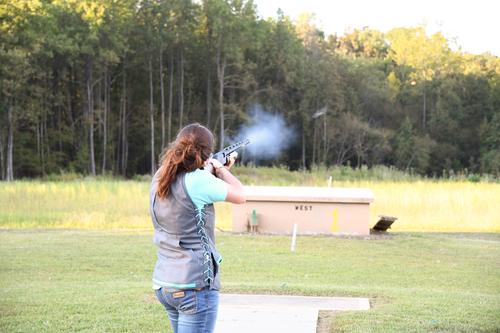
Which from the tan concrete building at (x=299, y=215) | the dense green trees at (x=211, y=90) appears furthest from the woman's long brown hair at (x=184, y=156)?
the dense green trees at (x=211, y=90)

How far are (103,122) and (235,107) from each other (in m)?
6.64

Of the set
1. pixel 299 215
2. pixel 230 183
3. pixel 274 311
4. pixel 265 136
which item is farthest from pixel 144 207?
pixel 265 136

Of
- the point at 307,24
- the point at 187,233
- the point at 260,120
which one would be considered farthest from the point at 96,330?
the point at 307,24

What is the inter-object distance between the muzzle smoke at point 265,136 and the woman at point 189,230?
130ft

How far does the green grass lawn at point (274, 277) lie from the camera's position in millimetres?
7348

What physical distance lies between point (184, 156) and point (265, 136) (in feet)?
142

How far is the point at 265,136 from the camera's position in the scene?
4772 centimetres

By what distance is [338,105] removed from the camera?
1833 inches

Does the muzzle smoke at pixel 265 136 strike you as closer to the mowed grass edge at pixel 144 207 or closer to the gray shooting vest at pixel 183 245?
the mowed grass edge at pixel 144 207

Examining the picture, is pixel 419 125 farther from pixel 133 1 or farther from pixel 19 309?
pixel 19 309

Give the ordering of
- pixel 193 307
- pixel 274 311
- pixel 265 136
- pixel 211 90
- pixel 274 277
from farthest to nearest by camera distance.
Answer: pixel 265 136 → pixel 211 90 → pixel 274 277 → pixel 274 311 → pixel 193 307

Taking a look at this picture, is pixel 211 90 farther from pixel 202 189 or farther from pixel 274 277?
pixel 202 189

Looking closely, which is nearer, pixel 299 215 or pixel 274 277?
pixel 274 277

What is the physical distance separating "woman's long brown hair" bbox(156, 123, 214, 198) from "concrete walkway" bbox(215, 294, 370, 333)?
103 inches
